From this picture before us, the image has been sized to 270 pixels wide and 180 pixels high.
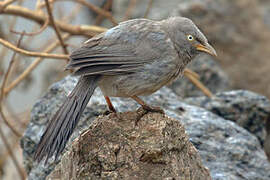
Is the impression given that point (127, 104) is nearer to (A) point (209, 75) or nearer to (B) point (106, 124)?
(B) point (106, 124)

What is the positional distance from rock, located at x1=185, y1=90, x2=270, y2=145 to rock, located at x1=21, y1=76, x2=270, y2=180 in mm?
484

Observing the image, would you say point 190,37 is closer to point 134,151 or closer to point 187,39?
point 187,39

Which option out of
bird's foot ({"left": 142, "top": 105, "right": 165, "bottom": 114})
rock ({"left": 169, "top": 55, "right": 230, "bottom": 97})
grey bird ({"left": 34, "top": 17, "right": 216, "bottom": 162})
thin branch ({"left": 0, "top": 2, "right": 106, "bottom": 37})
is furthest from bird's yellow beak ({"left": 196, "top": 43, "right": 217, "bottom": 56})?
rock ({"left": 169, "top": 55, "right": 230, "bottom": 97})

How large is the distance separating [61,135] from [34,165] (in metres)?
1.10

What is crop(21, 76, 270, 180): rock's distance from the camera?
4.45 m

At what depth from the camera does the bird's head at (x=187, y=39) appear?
13.2 ft

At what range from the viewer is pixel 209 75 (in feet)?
22.4

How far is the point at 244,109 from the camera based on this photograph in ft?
17.3

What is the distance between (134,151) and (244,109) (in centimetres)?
215

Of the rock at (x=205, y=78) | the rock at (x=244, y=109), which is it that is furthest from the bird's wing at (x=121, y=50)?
the rock at (x=205, y=78)

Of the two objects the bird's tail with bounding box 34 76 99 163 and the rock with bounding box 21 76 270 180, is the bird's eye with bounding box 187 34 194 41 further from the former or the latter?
the rock with bounding box 21 76 270 180

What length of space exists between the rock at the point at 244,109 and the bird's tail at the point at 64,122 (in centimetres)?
197

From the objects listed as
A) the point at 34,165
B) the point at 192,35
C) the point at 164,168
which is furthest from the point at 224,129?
the point at 34,165

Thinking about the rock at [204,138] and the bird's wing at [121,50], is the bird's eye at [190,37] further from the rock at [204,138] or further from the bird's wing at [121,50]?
the rock at [204,138]
